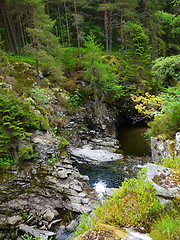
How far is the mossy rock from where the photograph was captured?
8.16 feet

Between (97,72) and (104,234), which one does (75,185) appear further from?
(97,72)

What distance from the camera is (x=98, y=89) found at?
18906mm

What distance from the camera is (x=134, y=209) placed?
3.19 m

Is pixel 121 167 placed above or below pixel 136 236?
below

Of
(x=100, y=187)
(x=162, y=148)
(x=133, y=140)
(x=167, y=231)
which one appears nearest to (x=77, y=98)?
(x=133, y=140)

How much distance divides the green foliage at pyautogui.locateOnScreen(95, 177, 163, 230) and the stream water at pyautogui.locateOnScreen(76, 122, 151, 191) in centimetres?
665

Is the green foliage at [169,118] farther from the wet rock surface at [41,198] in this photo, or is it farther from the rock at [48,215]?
the rock at [48,215]

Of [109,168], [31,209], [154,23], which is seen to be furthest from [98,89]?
[31,209]

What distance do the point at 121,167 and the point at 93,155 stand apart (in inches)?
100

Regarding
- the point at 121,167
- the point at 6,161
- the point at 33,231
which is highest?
the point at 6,161

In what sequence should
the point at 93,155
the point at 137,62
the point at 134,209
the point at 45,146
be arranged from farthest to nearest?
the point at 137,62 → the point at 93,155 → the point at 45,146 → the point at 134,209

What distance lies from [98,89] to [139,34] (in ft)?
24.5

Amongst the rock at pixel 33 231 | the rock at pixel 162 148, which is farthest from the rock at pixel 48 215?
the rock at pixel 162 148

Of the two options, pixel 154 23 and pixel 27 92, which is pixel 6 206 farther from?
pixel 154 23
